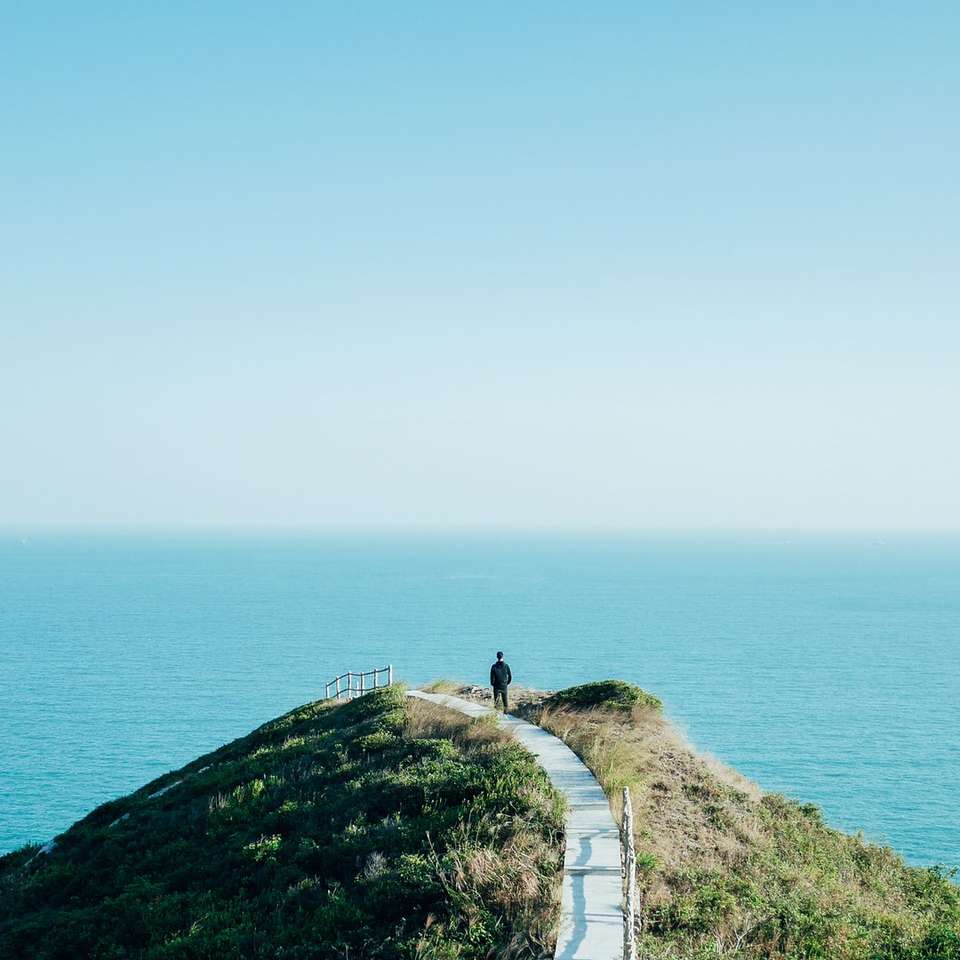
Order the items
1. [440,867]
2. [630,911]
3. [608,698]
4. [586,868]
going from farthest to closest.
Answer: [608,698] < [440,867] < [586,868] < [630,911]

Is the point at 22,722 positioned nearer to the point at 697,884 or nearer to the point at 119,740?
the point at 119,740

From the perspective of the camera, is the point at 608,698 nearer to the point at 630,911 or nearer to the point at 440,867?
the point at 440,867

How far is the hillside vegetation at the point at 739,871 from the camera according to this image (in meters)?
11.6

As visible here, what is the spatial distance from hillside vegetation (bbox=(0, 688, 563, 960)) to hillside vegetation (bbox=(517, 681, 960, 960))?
1.92 metres

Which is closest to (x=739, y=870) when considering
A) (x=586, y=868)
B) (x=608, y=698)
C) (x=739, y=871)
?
(x=739, y=871)

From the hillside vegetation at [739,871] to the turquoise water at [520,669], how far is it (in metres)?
Answer: 28.9

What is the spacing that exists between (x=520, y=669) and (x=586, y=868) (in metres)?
80.9

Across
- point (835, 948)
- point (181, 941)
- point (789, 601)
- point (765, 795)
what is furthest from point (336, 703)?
point (789, 601)

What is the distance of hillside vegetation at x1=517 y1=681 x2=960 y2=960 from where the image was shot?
11.6m

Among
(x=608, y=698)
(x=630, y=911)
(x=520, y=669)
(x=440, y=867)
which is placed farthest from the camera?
(x=520, y=669)

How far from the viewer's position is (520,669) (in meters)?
91.6

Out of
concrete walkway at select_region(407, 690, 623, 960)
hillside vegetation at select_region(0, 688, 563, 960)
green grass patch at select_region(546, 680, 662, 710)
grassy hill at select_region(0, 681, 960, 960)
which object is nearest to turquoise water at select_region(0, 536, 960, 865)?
green grass patch at select_region(546, 680, 662, 710)

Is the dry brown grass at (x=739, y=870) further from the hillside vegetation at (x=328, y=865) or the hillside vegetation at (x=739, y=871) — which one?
the hillside vegetation at (x=328, y=865)

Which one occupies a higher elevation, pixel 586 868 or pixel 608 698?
pixel 586 868
